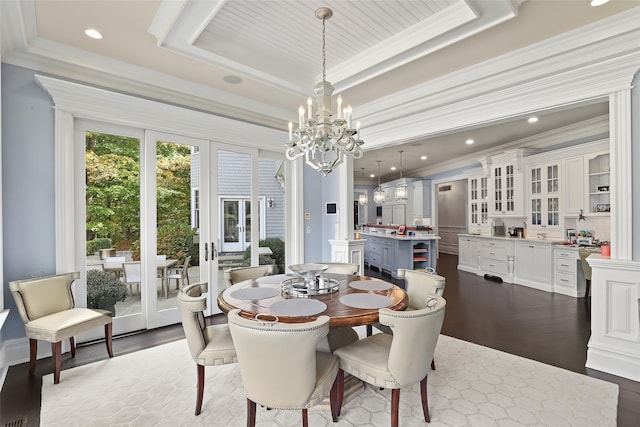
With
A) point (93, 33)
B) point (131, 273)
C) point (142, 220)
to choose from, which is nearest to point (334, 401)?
point (131, 273)

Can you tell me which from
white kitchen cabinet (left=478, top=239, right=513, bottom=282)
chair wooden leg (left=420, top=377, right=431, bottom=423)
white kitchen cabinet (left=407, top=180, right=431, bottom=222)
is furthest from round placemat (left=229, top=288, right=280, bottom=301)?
white kitchen cabinet (left=407, top=180, right=431, bottom=222)

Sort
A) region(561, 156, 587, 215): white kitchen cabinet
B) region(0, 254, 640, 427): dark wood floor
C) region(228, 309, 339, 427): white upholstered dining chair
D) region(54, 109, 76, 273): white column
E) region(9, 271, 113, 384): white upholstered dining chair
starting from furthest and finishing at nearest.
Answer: region(561, 156, 587, 215): white kitchen cabinet, region(54, 109, 76, 273): white column, region(9, 271, 113, 384): white upholstered dining chair, region(0, 254, 640, 427): dark wood floor, region(228, 309, 339, 427): white upholstered dining chair

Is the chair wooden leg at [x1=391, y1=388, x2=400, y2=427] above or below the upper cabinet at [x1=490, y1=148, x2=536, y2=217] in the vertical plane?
below

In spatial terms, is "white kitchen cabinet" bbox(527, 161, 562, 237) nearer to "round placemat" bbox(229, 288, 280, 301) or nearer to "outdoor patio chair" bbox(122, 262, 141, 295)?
"round placemat" bbox(229, 288, 280, 301)

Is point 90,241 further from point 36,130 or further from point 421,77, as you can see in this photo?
point 421,77

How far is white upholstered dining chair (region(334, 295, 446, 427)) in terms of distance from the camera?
1688 mm

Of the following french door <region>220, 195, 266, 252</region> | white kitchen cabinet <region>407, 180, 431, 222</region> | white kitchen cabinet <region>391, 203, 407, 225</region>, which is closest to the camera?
french door <region>220, 195, 266, 252</region>

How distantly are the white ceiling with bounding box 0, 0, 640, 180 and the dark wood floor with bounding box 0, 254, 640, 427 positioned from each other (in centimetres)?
274

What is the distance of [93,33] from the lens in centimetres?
265

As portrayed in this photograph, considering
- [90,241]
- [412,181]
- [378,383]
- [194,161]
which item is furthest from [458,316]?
[412,181]

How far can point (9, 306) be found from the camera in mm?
2768

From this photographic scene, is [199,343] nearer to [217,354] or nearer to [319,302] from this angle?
[217,354]

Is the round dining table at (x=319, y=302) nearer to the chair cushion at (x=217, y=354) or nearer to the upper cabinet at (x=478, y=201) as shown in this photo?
the chair cushion at (x=217, y=354)

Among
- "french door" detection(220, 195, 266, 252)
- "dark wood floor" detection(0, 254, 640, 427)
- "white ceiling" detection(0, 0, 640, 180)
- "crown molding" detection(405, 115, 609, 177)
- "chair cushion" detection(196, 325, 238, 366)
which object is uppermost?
"white ceiling" detection(0, 0, 640, 180)
